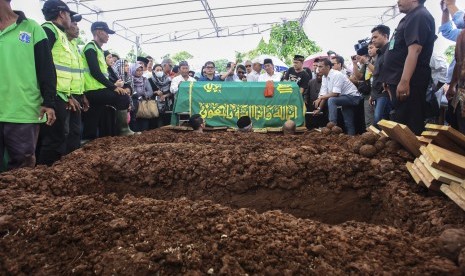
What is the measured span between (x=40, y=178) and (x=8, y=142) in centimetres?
60

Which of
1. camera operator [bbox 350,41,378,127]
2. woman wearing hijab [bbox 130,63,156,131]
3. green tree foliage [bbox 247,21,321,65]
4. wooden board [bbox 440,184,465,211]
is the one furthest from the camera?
green tree foliage [bbox 247,21,321,65]

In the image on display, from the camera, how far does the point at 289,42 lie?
1680cm

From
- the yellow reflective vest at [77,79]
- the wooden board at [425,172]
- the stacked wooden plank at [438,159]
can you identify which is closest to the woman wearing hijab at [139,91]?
the yellow reflective vest at [77,79]

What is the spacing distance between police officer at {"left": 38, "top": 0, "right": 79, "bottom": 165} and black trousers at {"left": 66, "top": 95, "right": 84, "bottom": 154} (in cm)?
31

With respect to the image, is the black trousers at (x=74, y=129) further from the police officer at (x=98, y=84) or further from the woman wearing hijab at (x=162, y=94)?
the woman wearing hijab at (x=162, y=94)

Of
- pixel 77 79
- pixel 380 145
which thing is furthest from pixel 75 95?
pixel 380 145

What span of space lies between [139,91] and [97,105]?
2.79 meters

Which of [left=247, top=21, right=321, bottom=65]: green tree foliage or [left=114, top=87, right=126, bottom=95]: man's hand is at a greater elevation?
[left=247, top=21, right=321, bottom=65]: green tree foliage

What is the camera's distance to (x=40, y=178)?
9.27 ft

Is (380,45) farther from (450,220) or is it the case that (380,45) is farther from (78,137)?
(78,137)

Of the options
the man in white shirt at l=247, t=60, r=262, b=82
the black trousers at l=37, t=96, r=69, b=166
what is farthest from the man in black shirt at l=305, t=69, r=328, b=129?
the black trousers at l=37, t=96, r=69, b=166

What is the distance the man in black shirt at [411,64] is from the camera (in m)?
3.67

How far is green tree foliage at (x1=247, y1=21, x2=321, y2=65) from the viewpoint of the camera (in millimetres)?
16609

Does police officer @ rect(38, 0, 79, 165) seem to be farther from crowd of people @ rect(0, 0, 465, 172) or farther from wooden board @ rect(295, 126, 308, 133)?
wooden board @ rect(295, 126, 308, 133)
